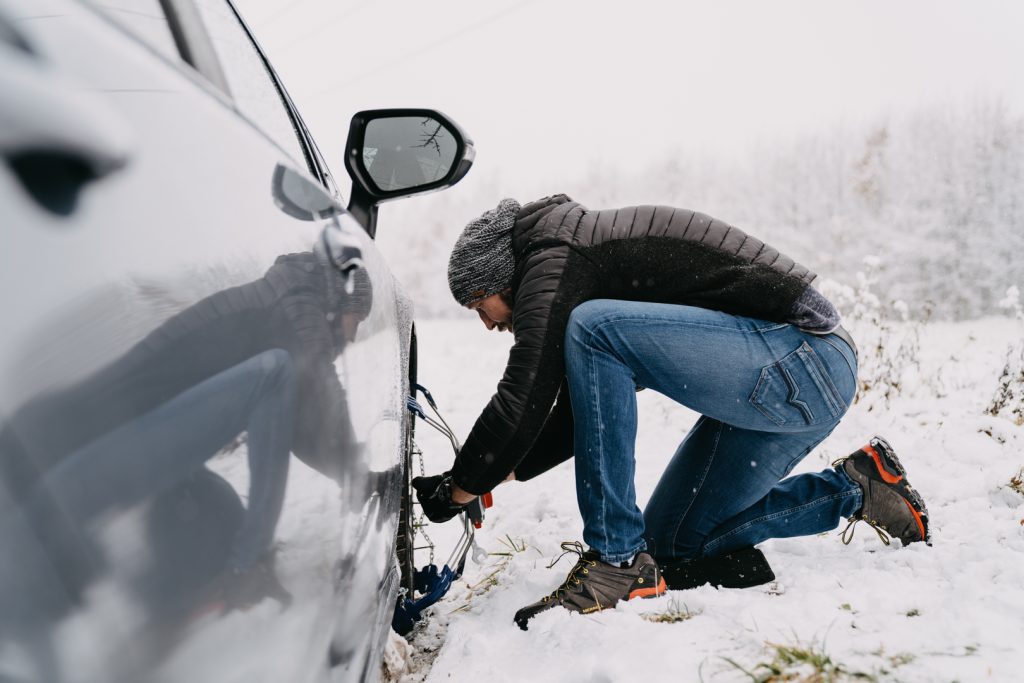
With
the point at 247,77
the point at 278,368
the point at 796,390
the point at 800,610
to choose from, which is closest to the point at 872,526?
the point at 796,390

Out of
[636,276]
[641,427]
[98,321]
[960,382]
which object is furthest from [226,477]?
[960,382]

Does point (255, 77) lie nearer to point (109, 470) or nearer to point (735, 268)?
point (109, 470)

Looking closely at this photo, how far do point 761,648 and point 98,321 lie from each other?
1.30 metres

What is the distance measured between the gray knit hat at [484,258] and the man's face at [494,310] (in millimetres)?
40

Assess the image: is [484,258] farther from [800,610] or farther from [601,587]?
[800,610]

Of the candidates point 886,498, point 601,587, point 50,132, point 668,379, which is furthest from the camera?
point 886,498

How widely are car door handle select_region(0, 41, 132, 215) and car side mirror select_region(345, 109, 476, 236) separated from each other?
Answer: 1349 mm

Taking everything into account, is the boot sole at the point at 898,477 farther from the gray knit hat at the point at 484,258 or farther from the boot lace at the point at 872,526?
the gray knit hat at the point at 484,258

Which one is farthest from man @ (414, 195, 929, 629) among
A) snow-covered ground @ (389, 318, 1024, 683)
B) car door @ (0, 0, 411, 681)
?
car door @ (0, 0, 411, 681)

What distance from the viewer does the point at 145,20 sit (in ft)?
2.84

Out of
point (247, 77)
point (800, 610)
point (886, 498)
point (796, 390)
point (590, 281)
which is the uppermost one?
point (247, 77)

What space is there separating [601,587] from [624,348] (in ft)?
2.18

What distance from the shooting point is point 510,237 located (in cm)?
204

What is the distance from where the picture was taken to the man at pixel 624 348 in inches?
71.4
